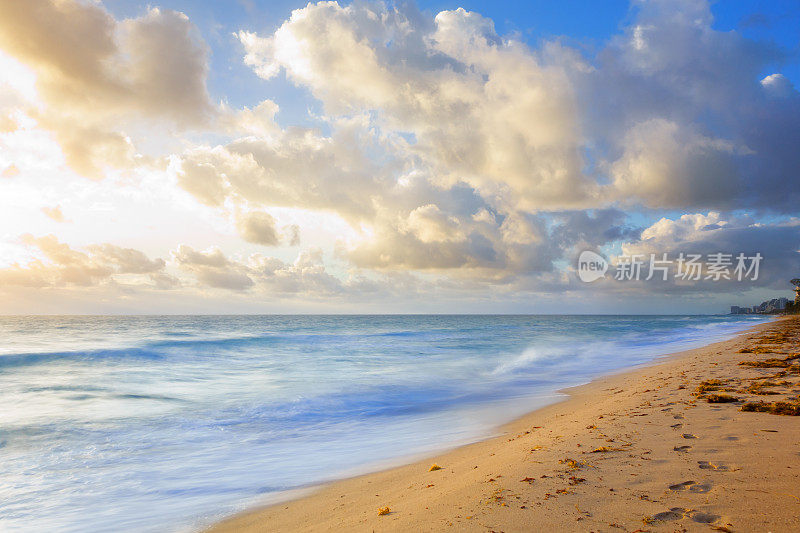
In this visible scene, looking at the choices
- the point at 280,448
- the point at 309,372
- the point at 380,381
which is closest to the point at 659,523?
the point at 280,448

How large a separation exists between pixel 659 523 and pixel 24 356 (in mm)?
28601

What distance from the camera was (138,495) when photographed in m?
5.12

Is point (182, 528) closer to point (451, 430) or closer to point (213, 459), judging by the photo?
point (213, 459)

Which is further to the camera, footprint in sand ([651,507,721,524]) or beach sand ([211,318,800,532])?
beach sand ([211,318,800,532])

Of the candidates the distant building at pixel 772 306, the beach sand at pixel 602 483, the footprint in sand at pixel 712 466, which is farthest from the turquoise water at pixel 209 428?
the distant building at pixel 772 306

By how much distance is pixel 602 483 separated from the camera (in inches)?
128

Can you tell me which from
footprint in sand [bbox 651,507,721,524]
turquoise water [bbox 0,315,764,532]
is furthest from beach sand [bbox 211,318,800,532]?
turquoise water [bbox 0,315,764,532]

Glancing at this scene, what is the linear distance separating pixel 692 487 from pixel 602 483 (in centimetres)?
60

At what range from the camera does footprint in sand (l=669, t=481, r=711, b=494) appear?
3.01 m

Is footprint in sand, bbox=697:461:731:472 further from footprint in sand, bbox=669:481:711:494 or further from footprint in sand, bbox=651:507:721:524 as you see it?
footprint in sand, bbox=651:507:721:524

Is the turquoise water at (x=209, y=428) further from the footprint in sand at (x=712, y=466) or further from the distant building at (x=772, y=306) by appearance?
the distant building at (x=772, y=306)

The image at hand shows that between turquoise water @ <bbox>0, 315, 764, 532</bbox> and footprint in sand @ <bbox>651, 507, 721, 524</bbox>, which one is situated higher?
footprint in sand @ <bbox>651, 507, 721, 524</bbox>

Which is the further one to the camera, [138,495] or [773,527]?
[138,495]

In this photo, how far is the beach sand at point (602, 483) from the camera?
107 inches
